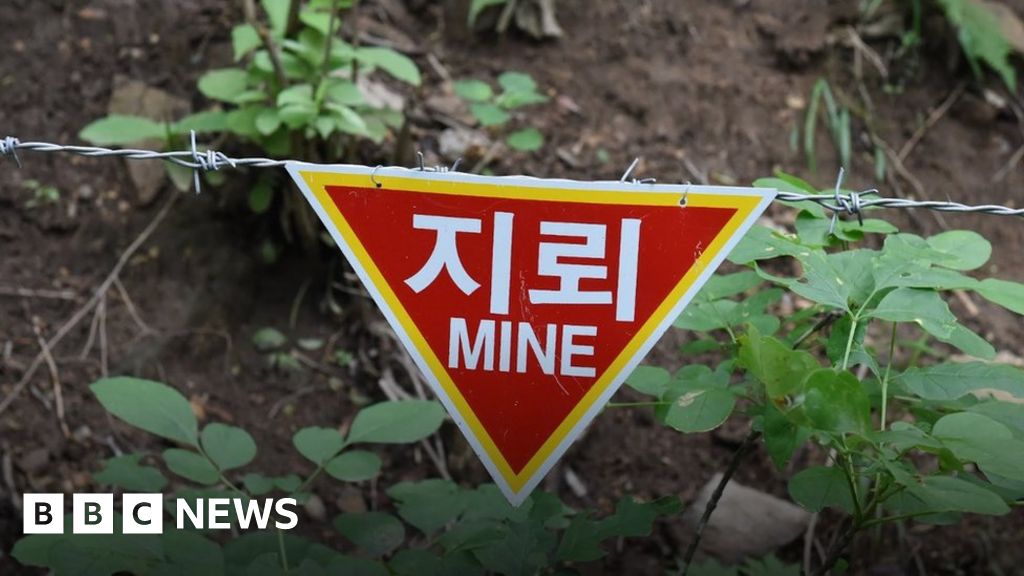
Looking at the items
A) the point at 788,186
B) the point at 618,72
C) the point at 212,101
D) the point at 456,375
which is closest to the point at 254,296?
the point at 212,101

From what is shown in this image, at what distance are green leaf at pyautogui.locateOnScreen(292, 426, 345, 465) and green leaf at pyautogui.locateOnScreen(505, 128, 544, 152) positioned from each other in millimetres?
1454

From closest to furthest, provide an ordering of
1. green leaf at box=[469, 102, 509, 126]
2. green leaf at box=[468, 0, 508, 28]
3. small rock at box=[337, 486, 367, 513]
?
small rock at box=[337, 486, 367, 513]
green leaf at box=[469, 102, 509, 126]
green leaf at box=[468, 0, 508, 28]

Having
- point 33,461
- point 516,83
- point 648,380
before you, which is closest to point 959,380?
point 648,380

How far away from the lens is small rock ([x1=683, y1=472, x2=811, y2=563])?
2.64m

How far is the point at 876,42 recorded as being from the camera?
371 cm

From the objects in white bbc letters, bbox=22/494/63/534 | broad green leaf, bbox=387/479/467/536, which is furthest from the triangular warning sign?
white bbc letters, bbox=22/494/63/534

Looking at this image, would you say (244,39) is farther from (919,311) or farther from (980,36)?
(980,36)

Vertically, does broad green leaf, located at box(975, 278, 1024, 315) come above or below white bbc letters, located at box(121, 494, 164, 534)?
above

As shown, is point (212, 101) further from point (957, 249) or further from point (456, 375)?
point (957, 249)

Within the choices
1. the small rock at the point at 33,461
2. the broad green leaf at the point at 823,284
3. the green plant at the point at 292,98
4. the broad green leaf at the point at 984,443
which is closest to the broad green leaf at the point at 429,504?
the broad green leaf at the point at 823,284

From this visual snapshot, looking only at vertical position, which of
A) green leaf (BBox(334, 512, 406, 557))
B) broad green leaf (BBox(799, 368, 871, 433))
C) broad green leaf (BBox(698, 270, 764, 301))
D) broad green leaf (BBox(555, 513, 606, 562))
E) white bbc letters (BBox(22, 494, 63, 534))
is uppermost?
broad green leaf (BBox(799, 368, 871, 433))

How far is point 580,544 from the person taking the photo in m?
1.57

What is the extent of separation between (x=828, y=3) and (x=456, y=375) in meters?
2.75

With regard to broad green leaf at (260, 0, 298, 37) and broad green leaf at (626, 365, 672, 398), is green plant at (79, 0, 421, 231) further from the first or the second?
broad green leaf at (626, 365, 672, 398)
